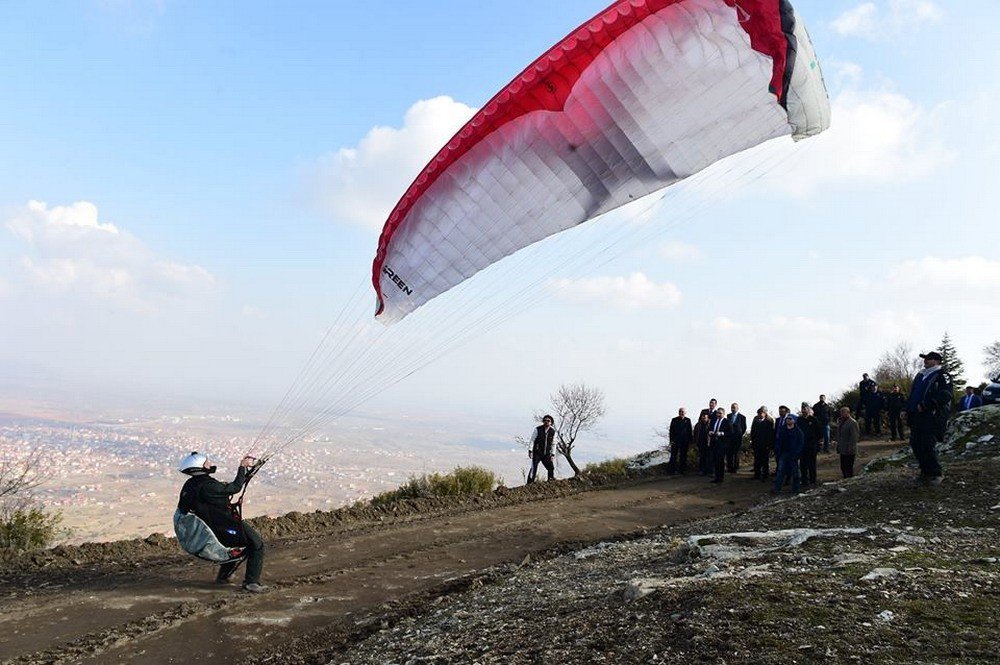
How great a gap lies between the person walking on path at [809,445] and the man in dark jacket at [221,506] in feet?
33.1

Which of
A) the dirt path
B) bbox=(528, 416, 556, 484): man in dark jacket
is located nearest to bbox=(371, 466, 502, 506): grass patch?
bbox=(528, 416, 556, 484): man in dark jacket

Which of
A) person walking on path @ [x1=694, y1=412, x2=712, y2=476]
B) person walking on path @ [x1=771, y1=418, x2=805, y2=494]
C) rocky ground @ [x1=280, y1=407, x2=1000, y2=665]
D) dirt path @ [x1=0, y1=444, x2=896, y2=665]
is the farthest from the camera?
person walking on path @ [x1=694, y1=412, x2=712, y2=476]

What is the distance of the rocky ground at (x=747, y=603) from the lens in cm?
356

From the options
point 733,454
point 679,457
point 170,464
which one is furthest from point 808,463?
point 170,464

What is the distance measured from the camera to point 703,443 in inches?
606

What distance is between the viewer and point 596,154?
25.8 ft

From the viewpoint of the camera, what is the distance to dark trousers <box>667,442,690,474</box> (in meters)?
15.5

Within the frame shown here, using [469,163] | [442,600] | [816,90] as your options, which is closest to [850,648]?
[442,600]

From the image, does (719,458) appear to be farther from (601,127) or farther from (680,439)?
(601,127)

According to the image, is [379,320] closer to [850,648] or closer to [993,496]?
[850,648]

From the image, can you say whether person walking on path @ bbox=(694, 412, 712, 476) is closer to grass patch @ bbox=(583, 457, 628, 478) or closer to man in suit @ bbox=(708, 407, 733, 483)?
man in suit @ bbox=(708, 407, 733, 483)

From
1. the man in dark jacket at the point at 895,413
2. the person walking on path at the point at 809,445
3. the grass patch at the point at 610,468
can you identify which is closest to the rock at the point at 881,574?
the person walking on path at the point at 809,445

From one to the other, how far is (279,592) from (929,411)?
26.5 ft

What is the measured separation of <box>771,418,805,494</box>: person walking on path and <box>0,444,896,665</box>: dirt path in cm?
203
